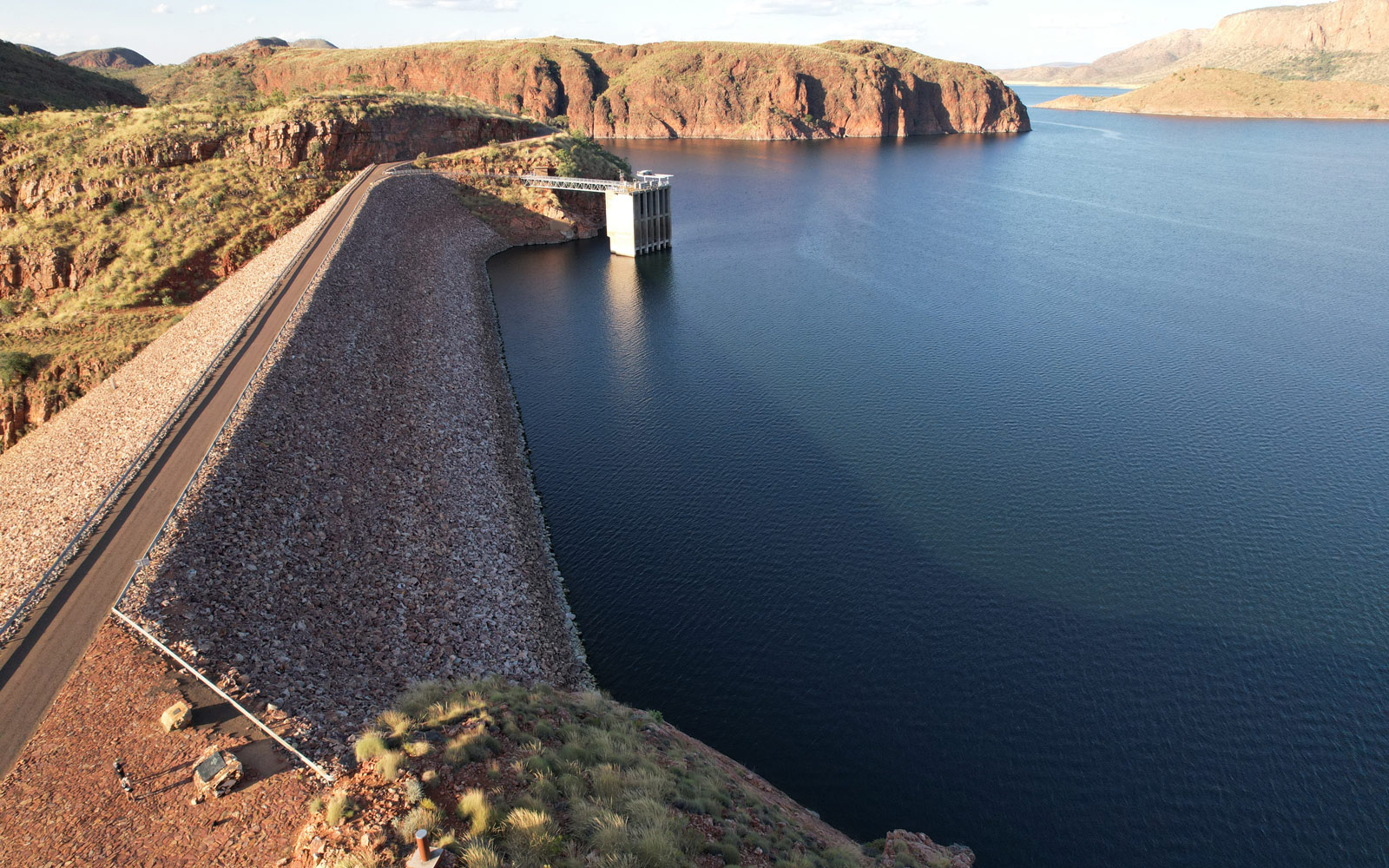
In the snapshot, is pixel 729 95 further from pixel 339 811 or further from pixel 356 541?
pixel 339 811

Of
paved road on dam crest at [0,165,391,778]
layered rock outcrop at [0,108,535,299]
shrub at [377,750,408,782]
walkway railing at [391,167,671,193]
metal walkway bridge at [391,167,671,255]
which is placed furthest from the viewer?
walkway railing at [391,167,671,193]

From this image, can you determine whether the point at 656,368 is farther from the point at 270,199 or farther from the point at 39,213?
the point at 39,213

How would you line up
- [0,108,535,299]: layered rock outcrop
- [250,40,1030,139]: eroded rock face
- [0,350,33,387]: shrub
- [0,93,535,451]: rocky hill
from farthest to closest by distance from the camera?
[250,40,1030,139]: eroded rock face
[0,108,535,299]: layered rock outcrop
[0,93,535,451]: rocky hill
[0,350,33,387]: shrub

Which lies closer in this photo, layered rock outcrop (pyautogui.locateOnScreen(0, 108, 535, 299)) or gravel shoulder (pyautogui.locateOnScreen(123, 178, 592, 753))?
gravel shoulder (pyautogui.locateOnScreen(123, 178, 592, 753))

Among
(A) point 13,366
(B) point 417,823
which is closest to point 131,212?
(A) point 13,366

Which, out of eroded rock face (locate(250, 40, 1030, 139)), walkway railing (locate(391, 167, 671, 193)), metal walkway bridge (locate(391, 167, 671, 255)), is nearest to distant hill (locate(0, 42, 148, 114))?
walkway railing (locate(391, 167, 671, 193))

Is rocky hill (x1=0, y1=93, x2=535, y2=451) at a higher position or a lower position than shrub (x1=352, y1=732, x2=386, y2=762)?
higher

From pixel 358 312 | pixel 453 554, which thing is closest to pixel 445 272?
pixel 358 312

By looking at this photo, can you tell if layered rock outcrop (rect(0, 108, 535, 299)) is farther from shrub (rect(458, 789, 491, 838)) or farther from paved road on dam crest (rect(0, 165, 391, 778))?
shrub (rect(458, 789, 491, 838))
